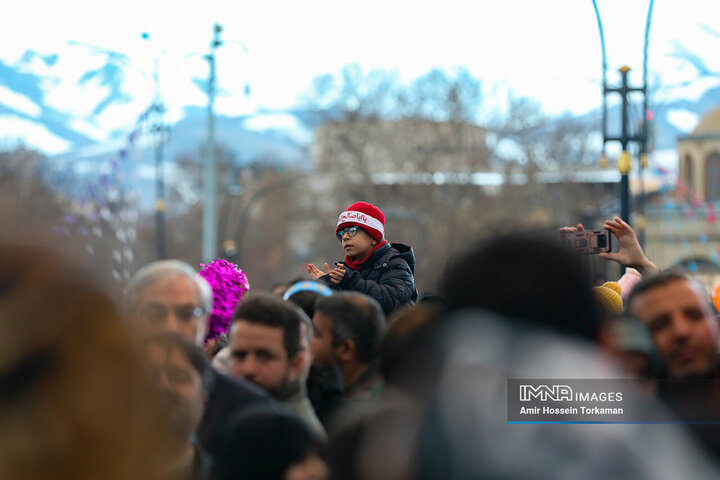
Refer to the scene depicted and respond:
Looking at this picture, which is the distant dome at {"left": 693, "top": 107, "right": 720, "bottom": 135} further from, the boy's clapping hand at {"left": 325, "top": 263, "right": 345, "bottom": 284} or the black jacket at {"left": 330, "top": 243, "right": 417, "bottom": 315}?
the boy's clapping hand at {"left": 325, "top": 263, "right": 345, "bottom": 284}

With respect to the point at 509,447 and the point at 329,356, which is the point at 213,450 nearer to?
the point at 509,447

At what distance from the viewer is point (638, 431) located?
2463 mm

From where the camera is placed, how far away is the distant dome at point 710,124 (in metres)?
65.5

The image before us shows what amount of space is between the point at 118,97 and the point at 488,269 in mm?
25338

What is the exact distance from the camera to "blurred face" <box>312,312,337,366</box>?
12.3 ft

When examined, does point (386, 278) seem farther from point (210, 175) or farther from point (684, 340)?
point (210, 175)

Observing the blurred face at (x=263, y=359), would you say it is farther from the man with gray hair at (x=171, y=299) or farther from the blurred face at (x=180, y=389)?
the blurred face at (x=180, y=389)

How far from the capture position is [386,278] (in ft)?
17.6

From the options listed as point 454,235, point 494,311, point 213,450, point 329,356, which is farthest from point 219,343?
point 454,235

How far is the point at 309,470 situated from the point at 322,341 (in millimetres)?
1437

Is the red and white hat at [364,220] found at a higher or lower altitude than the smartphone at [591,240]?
higher

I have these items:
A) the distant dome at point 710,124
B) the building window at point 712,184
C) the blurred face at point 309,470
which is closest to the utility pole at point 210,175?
the blurred face at point 309,470

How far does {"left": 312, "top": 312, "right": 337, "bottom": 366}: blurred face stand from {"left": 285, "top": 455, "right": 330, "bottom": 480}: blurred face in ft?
4.43

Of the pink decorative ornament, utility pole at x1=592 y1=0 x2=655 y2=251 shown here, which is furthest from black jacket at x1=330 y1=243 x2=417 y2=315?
utility pole at x1=592 y1=0 x2=655 y2=251
